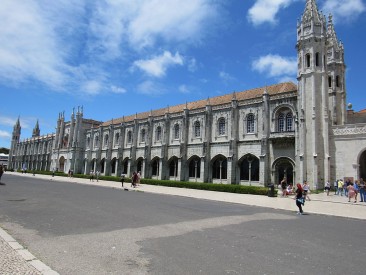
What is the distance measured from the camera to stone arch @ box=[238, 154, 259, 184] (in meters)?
34.2

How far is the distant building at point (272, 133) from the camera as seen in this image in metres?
29.0

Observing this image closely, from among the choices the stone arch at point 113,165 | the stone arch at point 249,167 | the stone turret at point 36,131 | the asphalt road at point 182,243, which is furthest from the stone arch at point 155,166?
the stone turret at point 36,131

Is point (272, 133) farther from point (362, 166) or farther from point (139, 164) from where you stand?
point (139, 164)

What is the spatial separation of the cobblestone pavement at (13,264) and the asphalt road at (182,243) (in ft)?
1.42

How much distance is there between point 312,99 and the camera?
30.1 m

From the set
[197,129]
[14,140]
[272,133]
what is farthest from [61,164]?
[272,133]

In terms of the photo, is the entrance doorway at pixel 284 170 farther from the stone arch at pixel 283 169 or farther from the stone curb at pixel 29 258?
the stone curb at pixel 29 258

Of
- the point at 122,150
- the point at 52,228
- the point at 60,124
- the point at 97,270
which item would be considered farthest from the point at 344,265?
the point at 60,124

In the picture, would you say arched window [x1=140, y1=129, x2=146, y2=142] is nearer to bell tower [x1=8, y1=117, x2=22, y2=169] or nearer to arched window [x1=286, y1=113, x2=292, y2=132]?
arched window [x1=286, y1=113, x2=292, y2=132]

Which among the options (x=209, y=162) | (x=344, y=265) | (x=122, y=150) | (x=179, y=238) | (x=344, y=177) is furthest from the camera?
(x=122, y=150)

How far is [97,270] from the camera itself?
5.26 meters

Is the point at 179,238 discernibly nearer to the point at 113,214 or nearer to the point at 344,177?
the point at 113,214

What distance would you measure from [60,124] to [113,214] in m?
70.6

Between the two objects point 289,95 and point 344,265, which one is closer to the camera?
point 344,265
